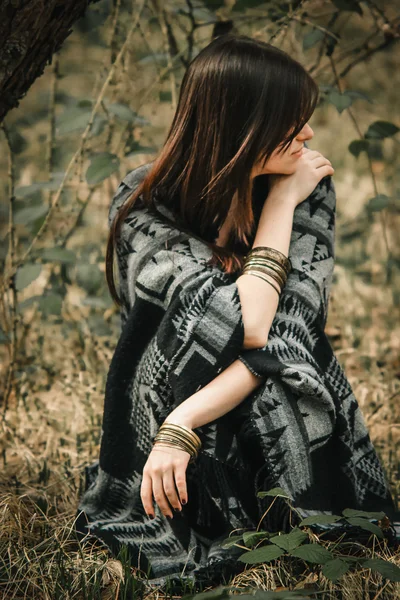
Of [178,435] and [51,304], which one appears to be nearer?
[178,435]

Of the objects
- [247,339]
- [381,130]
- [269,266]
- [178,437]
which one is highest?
[381,130]

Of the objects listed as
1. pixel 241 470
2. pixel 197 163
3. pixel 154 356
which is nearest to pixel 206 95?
pixel 197 163

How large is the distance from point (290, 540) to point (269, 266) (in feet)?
1.81

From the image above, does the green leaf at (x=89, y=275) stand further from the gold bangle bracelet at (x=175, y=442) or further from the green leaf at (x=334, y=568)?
the green leaf at (x=334, y=568)

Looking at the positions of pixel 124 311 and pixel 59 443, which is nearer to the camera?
pixel 124 311

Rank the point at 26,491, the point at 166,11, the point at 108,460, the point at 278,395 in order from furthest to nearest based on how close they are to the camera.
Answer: the point at 166,11 → the point at 26,491 → the point at 108,460 → the point at 278,395

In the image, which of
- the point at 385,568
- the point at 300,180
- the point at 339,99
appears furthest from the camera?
the point at 339,99

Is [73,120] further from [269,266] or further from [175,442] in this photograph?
[175,442]

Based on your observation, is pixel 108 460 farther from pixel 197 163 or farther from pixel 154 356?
pixel 197 163

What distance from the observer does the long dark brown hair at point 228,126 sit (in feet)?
5.07

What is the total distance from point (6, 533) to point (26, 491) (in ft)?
0.71

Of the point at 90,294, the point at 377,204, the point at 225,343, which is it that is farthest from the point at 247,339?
the point at 90,294

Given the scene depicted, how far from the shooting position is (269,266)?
62.3 inches

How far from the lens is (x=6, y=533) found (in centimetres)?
162
